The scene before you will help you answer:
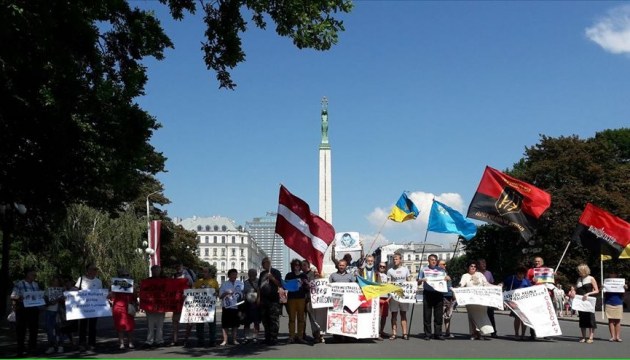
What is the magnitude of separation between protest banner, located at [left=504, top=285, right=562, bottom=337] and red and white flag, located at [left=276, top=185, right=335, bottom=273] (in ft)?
13.4

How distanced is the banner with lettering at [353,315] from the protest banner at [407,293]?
85 centimetres

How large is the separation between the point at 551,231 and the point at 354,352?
38.5 meters

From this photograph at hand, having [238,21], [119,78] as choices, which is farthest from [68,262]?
[238,21]

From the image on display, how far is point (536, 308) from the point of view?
14.3 metres

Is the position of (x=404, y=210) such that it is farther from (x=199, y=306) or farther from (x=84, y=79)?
(x=84, y=79)

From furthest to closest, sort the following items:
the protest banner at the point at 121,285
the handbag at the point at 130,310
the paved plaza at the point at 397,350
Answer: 1. the protest banner at the point at 121,285
2. the handbag at the point at 130,310
3. the paved plaza at the point at 397,350

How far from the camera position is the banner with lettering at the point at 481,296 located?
47.1ft

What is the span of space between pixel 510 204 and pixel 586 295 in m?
2.53

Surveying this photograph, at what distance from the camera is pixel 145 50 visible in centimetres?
1526

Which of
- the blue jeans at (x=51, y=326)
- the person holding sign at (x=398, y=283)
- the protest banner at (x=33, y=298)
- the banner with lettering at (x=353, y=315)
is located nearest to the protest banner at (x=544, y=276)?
the person holding sign at (x=398, y=283)

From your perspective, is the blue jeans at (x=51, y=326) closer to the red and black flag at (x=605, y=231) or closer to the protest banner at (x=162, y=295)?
the protest banner at (x=162, y=295)

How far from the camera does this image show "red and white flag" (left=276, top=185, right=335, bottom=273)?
49.1 ft

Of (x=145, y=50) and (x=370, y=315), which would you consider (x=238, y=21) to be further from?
(x=370, y=315)

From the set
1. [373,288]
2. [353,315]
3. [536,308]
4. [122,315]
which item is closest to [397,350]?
[353,315]
